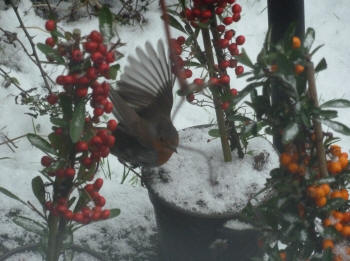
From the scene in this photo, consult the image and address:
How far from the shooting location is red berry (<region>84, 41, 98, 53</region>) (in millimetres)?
1265

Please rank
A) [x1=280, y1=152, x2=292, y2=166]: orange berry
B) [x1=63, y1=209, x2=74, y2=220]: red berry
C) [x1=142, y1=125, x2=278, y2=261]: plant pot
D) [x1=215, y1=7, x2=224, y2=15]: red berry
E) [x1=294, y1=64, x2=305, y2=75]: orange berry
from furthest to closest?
[x1=142, y1=125, x2=278, y2=261]: plant pot, [x1=215, y1=7, x2=224, y2=15]: red berry, [x1=63, y1=209, x2=74, y2=220]: red berry, [x1=280, y1=152, x2=292, y2=166]: orange berry, [x1=294, y1=64, x2=305, y2=75]: orange berry

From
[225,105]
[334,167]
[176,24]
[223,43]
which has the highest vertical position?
[176,24]

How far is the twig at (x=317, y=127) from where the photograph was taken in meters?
1.25

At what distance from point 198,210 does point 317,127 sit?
2.02ft

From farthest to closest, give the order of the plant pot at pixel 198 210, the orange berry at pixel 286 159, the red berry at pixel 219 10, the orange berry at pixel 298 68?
the plant pot at pixel 198 210
the red berry at pixel 219 10
the orange berry at pixel 286 159
the orange berry at pixel 298 68

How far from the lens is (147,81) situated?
1.75 meters

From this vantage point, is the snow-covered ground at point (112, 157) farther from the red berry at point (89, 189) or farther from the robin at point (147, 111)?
the red berry at point (89, 189)

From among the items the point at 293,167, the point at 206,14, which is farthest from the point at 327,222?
the point at 206,14

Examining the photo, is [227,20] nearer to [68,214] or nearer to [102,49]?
[102,49]

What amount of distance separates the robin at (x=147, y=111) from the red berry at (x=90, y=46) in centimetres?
39

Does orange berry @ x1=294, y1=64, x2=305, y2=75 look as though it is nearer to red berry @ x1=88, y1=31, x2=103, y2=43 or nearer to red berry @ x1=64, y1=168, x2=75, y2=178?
red berry @ x1=88, y1=31, x2=103, y2=43

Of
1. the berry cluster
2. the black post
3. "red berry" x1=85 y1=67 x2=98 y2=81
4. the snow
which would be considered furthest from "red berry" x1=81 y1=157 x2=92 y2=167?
the black post

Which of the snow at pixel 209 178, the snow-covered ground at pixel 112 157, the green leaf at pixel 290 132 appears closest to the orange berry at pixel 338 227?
the green leaf at pixel 290 132

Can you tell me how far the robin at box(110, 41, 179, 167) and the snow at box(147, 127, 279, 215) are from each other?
0.29ft
